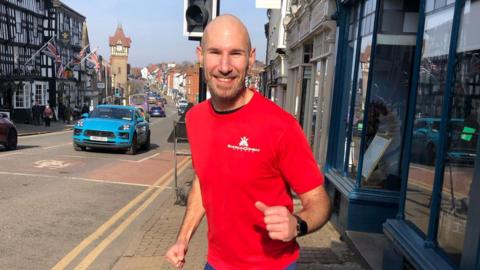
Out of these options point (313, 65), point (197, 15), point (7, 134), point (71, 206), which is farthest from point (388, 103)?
point (7, 134)

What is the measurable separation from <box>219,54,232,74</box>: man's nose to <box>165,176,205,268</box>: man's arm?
0.71 meters

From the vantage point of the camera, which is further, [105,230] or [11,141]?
[11,141]

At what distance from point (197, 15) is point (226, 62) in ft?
13.8

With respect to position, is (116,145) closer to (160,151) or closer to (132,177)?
(160,151)

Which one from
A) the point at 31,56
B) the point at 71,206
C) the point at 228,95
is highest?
the point at 31,56

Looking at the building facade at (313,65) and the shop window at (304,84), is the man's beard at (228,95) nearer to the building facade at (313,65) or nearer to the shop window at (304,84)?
the building facade at (313,65)

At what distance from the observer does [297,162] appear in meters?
2.10

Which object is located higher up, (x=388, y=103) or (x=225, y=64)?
(x=225, y=64)

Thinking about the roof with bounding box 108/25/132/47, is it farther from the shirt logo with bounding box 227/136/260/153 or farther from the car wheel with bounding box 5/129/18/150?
the shirt logo with bounding box 227/136/260/153

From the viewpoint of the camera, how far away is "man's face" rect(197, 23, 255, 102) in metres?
2.24

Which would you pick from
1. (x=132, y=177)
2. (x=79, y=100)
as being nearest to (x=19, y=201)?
(x=132, y=177)

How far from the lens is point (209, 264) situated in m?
2.44

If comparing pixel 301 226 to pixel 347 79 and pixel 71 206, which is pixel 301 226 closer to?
pixel 347 79

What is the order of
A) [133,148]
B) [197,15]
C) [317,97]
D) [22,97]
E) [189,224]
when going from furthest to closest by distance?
[22,97]
[133,148]
[317,97]
[197,15]
[189,224]
